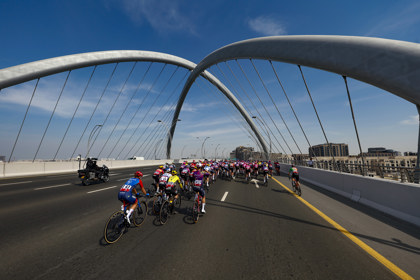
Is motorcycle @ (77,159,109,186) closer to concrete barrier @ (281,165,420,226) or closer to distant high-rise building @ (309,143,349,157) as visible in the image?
concrete barrier @ (281,165,420,226)

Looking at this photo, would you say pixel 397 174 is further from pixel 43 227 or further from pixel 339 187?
pixel 43 227

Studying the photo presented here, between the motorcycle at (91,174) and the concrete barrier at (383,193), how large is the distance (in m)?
14.2

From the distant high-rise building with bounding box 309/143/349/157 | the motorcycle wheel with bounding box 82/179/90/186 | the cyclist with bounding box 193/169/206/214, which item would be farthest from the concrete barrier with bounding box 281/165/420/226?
the distant high-rise building with bounding box 309/143/349/157

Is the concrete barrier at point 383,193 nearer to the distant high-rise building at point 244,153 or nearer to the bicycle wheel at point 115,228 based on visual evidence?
the bicycle wheel at point 115,228

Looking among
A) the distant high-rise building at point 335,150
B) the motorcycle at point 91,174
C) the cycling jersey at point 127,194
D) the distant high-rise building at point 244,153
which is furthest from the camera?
the distant high-rise building at point 244,153

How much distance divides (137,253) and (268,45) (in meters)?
14.2

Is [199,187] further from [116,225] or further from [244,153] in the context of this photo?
[244,153]

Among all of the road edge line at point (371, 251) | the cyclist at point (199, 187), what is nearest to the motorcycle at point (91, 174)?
the cyclist at point (199, 187)

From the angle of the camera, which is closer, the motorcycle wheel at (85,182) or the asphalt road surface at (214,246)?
the asphalt road surface at (214,246)

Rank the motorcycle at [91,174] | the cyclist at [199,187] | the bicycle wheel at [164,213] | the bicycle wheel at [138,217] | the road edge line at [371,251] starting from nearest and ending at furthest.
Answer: the road edge line at [371,251] < the bicycle wheel at [138,217] < the bicycle wheel at [164,213] < the cyclist at [199,187] < the motorcycle at [91,174]

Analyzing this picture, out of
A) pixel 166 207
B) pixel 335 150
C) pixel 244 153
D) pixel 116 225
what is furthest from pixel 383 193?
pixel 244 153

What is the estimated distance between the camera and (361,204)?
6.48m

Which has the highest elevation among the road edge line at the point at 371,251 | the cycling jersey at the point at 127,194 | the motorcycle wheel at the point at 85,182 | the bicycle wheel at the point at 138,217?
the cycling jersey at the point at 127,194

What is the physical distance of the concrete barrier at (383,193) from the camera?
15.5 ft
